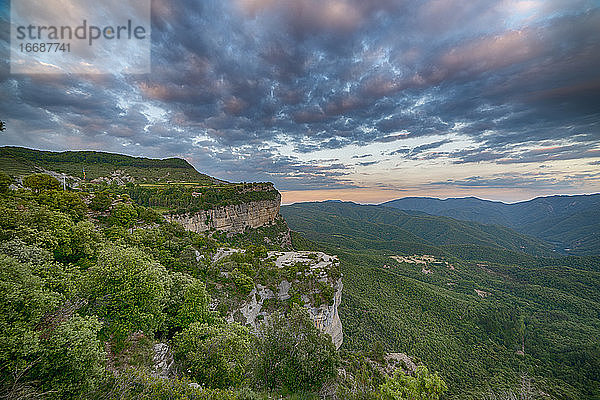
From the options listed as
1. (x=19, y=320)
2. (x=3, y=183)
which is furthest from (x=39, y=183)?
(x=19, y=320)

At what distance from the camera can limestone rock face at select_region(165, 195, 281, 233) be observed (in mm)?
54928

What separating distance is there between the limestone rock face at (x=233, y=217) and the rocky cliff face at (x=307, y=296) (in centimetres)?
2718

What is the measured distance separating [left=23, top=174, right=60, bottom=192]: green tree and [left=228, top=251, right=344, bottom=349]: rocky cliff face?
115 ft

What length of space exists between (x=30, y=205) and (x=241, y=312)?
2373 centimetres

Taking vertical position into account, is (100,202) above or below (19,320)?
above

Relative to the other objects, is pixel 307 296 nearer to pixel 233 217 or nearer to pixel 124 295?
pixel 124 295

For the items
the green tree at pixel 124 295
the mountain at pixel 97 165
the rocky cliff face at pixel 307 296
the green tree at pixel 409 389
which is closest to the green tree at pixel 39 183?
the green tree at pixel 124 295

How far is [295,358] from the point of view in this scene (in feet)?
55.7

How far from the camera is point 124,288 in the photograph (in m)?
13.9

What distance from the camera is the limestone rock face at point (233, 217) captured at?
54928 mm

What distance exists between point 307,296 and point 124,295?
25.5 meters

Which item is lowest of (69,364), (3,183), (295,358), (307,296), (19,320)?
(307,296)

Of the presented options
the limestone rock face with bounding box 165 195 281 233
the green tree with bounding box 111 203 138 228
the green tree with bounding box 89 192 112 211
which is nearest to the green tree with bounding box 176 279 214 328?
the green tree with bounding box 111 203 138 228

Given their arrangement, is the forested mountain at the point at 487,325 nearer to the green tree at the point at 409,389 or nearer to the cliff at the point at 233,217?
A: the cliff at the point at 233,217
